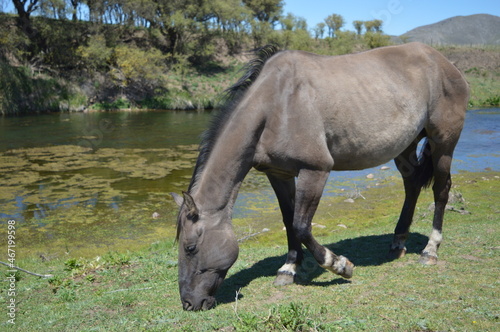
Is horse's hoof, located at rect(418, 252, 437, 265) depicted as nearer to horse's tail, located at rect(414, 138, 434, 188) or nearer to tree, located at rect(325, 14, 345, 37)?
horse's tail, located at rect(414, 138, 434, 188)

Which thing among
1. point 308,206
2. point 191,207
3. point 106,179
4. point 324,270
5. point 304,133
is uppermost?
point 304,133

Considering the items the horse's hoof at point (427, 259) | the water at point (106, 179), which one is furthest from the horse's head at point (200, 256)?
the water at point (106, 179)

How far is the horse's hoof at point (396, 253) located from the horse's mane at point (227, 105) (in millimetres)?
3377

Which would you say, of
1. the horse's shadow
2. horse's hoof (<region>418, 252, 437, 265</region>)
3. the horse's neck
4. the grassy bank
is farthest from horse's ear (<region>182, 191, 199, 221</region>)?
horse's hoof (<region>418, 252, 437, 265</region>)

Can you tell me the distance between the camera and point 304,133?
17.1 ft

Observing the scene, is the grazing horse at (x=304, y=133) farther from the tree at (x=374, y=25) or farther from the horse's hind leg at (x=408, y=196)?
the tree at (x=374, y=25)

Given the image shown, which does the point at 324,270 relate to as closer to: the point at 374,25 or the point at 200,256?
the point at 200,256

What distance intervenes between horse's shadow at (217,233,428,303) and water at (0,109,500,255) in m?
4.10

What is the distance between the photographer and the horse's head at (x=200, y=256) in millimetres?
4852

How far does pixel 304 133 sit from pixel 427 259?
8.70ft

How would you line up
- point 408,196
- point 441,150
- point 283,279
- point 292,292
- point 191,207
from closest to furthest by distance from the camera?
point 191,207 < point 292,292 < point 283,279 < point 441,150 < point 408,196

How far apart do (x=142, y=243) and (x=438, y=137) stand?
629cm

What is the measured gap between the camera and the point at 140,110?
4134 cm

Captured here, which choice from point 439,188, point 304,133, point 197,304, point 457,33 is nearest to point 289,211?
point 304,133
